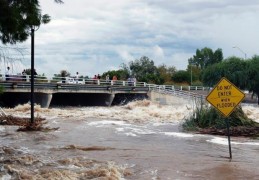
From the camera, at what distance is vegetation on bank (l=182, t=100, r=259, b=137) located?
66.4 ft

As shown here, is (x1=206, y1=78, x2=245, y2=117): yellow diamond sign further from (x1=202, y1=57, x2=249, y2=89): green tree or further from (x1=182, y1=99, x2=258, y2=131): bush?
(x1=202, y1=57, x2=249, y2=89): green tree

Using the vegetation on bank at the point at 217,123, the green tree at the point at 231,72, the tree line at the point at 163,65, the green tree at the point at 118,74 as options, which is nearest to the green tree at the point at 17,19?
the tree line at the point at 163,65

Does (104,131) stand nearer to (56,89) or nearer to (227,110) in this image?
(227,110)

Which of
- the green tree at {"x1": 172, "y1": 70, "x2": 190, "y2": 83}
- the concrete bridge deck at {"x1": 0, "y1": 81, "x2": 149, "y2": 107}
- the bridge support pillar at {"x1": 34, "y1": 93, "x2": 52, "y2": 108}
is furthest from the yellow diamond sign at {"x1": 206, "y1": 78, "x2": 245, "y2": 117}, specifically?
the green tree at {"x1": 172, "y1": 70, "x2": 190, "y2": 83}

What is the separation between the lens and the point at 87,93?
50.2 metres

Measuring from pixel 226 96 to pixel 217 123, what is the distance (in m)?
9.13

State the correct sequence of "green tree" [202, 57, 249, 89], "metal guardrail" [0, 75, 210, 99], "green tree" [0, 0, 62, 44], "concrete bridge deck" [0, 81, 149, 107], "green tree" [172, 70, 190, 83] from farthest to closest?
"green tree" [172, 70, 190, 83], "green tree" [202, 57, 249, 89], "concrete bridge deck" [0, 81, 149, 107], "metal guardrail" [0, 75, 210, 99], "green tree" [0, 0, 62, 44]

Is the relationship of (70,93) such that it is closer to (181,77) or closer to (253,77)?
(253,77)

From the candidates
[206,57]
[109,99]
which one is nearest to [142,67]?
[206,57]

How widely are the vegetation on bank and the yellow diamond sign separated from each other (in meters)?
7.54

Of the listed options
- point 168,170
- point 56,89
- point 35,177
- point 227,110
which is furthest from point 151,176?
point 56,89

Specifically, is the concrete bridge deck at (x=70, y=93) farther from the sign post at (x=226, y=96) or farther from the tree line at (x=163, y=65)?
the sign post at (x=226, y=96)

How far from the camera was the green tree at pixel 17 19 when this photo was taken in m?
9.93

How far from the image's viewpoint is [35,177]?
9.58m
